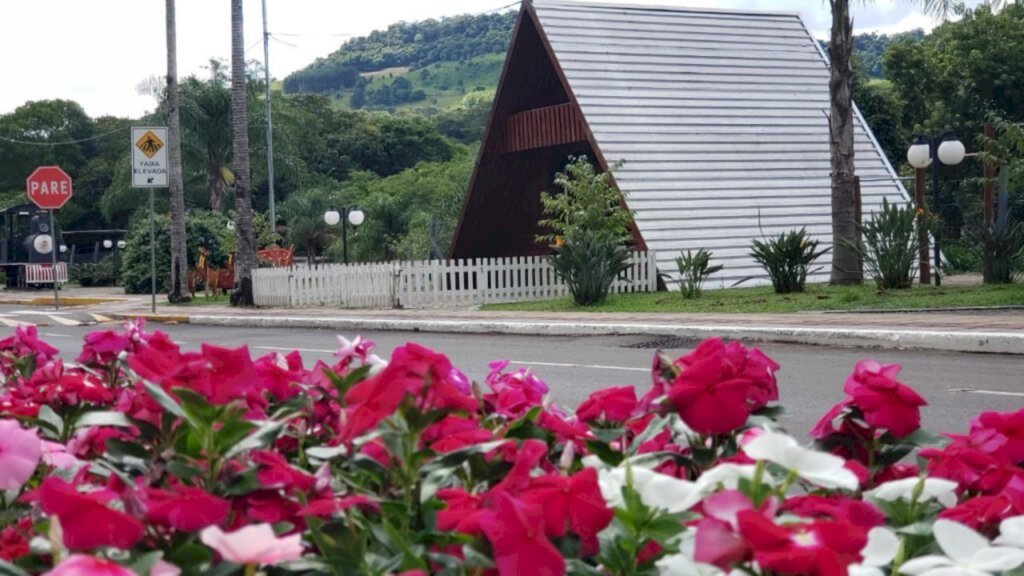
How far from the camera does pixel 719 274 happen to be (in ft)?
77.4

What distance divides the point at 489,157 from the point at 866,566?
26.3 metres

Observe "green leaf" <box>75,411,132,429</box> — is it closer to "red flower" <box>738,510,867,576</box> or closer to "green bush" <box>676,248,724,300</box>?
"red flower" <box>738,510,867,576</box>

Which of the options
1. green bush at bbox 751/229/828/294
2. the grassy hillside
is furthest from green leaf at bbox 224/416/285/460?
the grassy hillside

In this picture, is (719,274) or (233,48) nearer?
(719,274)

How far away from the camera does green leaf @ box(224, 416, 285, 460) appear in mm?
1881

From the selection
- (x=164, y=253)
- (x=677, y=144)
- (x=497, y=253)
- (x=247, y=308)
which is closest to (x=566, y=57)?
(x=677, y=144)

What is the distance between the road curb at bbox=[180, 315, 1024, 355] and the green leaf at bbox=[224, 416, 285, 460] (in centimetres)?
833

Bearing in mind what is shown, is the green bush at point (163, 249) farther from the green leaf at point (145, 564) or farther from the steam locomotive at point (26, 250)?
the green leaf at point (145, 564)

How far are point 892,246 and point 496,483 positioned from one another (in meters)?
17.0

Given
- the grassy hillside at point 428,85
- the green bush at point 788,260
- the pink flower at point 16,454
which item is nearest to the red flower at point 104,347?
the pink flower at point 16,454

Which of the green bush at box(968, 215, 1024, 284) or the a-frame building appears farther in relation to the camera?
the a-frame building

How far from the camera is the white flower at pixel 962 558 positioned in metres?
1.47

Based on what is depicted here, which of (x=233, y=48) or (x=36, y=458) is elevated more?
(x=233, y=48)

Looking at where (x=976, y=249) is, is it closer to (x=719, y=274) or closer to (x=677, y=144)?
(x=719, y=274)
